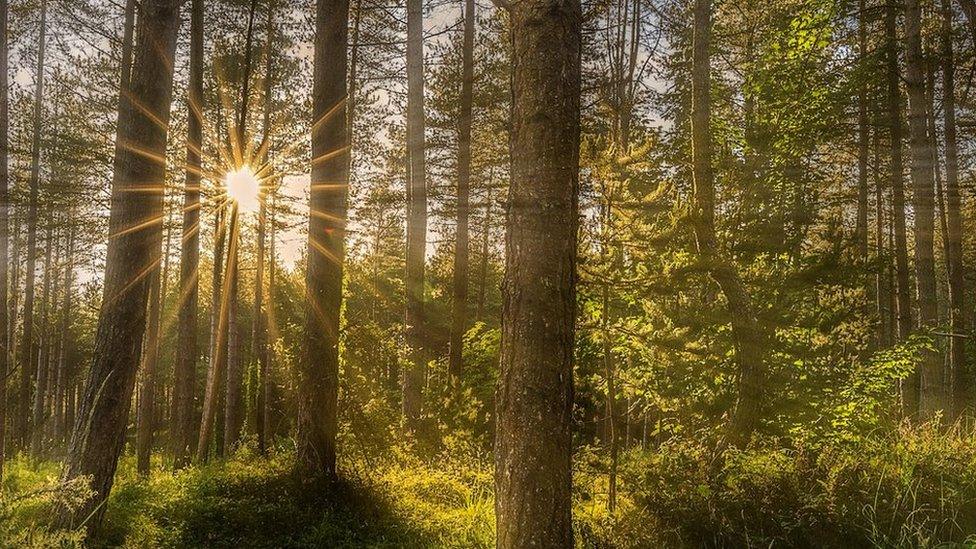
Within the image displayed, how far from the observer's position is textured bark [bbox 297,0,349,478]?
681 centimetres

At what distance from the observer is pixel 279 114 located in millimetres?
15555

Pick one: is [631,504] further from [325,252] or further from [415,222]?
[415,222]

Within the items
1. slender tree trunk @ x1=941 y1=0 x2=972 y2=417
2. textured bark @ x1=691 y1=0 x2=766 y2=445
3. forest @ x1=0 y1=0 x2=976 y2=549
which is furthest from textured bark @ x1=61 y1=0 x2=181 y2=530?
slender tree trunk @ x1=941 y1=0 x2=972 y2=417

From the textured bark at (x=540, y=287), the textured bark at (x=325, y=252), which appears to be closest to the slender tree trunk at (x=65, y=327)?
the textured bark at (x=325, y=252)

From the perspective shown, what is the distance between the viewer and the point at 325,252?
7.14 metres

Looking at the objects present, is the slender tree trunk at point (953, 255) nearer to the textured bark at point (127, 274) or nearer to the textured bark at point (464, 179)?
the textured bark at point (464, 179)

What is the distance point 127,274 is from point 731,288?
650 cm

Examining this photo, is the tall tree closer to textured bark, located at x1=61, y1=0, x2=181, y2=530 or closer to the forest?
the forest

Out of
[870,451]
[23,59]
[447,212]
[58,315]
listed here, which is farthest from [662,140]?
[58,315]

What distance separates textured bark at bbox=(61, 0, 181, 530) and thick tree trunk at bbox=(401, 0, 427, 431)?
539 cm

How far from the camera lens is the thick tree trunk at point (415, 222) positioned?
10359 millimetres

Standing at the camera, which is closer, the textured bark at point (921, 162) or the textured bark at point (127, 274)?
the textured bark at point (127, 274)

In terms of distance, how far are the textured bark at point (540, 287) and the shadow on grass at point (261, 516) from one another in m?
2.53

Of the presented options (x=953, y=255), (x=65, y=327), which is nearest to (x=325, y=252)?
(x=953, y=255)
